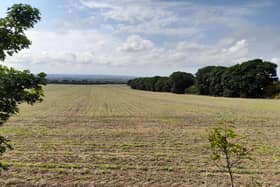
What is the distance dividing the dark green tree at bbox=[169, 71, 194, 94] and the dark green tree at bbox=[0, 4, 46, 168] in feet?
223

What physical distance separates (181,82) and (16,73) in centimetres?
6868

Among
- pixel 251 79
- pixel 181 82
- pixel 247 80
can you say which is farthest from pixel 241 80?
pixel 181 82

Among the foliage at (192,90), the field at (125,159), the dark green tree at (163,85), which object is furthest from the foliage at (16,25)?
the dark green tree at (163,85)

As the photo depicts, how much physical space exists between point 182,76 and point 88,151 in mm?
63742

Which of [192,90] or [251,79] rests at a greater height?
[251,79]

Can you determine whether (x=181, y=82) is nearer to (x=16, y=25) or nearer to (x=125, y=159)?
(x=125, y=159)

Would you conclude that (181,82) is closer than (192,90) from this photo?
No

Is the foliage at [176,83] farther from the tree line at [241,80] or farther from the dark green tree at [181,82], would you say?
the tree line at [241,80]

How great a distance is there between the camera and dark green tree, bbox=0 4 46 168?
4.02m

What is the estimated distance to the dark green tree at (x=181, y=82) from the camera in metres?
71.4

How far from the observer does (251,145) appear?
11.6m

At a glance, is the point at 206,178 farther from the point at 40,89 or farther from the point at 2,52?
the point at 2,52

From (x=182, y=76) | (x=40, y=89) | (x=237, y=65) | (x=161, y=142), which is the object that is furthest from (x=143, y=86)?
(x=40, y=89)

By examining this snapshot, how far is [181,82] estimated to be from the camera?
7138 centimetres
